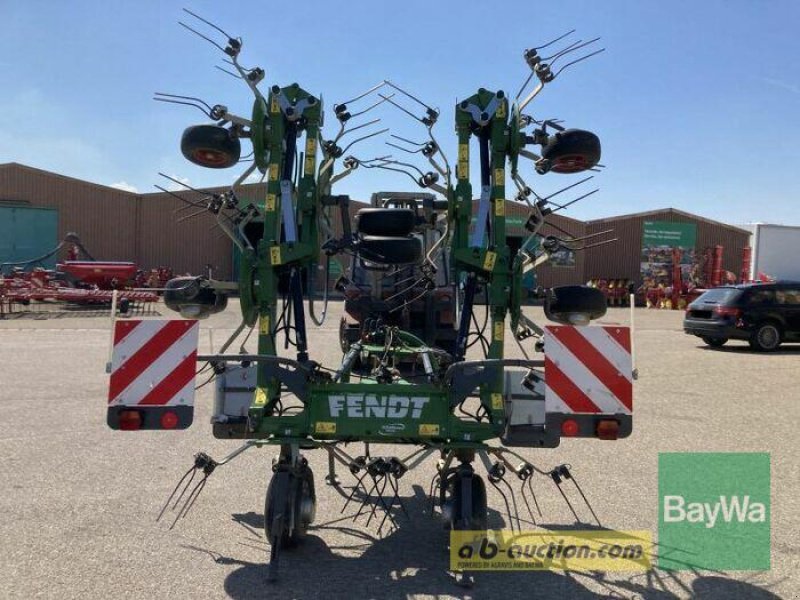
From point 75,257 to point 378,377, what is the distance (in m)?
24.9

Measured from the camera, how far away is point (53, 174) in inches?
1215

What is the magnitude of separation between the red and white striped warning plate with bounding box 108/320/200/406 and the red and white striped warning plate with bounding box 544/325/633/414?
6.52 feet

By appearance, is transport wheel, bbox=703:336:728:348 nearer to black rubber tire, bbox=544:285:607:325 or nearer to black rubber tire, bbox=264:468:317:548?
black rubber tire, bbox=544:285:607:325

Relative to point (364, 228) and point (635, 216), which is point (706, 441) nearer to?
point (364, 228)

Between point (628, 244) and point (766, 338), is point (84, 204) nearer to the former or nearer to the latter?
point (628, 244)

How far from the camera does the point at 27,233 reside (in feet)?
98.9

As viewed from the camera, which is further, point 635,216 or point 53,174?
point 635,216

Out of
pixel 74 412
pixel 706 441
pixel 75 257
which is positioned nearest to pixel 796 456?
pixel 706 441

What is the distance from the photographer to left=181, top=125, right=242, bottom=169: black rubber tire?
430 centimetres

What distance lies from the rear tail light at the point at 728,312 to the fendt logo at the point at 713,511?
1156cm

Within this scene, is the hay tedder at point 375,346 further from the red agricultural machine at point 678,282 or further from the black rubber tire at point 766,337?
the red agricultural machine at point 678,282

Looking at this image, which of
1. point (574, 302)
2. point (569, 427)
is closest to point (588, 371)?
point (569, 427)

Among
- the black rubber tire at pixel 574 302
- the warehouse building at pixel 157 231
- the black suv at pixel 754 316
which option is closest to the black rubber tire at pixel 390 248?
the black rubber tire at pixel 574 302

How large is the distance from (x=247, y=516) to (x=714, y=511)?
3280 mm
